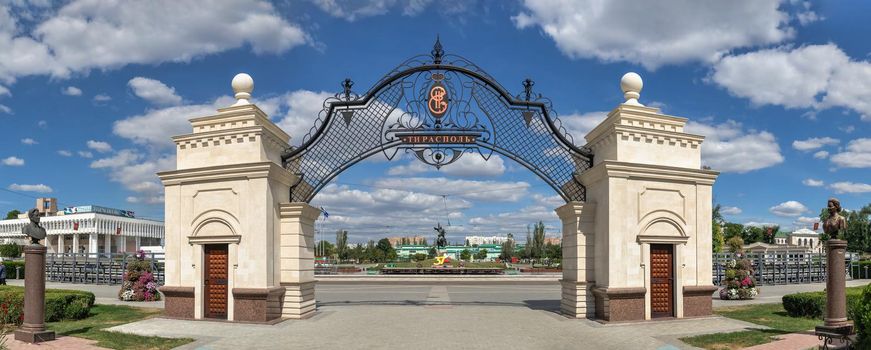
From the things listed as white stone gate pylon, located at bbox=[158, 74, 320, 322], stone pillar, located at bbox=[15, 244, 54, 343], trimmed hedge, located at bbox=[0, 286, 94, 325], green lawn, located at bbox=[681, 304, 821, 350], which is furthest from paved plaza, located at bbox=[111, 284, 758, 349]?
trimmed hedge, located at bbox=[0, 286, 94, 325]

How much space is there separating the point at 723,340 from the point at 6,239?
12250cm

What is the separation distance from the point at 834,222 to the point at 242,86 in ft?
43.0

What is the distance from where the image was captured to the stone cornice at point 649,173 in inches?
560

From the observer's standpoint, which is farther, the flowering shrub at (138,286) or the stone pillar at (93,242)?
the stone pillar at (93,242)

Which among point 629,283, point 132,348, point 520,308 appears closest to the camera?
point 132,348

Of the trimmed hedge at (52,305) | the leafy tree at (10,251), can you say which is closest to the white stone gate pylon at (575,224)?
the trimmed hedge at (52,305)

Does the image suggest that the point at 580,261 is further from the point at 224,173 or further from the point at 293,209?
the point at 224,173

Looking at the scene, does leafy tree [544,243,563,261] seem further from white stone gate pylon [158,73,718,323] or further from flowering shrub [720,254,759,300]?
white stone gate pylon [158,73,718,323]

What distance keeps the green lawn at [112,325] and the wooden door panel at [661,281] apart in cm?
1012

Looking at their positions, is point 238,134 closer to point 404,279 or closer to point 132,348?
point 132,348

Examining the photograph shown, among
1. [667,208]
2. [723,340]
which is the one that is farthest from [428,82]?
[723,340]

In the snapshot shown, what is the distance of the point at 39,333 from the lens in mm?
11031

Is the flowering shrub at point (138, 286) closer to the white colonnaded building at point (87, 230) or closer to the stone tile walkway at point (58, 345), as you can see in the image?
the stone tile walkway at point (58, 345)

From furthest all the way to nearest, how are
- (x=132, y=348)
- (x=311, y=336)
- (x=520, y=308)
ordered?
1. (x=520, y=308)
2. (x=311, y=336)
3. (x=132, y=348)
